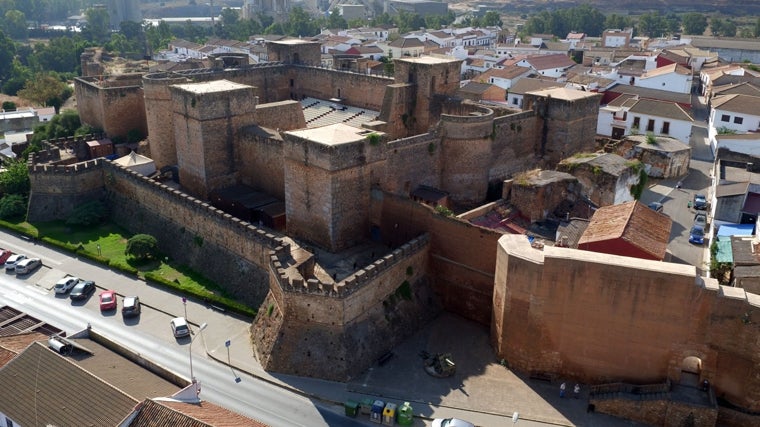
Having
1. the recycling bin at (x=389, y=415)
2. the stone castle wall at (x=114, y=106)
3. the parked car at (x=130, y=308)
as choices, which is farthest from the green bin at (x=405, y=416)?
the stone castle wall at (x=114, y=106)

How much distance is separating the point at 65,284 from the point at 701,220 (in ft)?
120

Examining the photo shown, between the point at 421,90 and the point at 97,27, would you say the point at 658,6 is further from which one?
the point at 421,90

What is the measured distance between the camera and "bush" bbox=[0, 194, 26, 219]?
39969 mm

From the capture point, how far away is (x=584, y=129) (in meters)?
41.7

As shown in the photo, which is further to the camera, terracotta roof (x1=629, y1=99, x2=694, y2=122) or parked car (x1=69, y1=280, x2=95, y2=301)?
terracotta roof (x1=629, y1=99, x2=694, y2=122)

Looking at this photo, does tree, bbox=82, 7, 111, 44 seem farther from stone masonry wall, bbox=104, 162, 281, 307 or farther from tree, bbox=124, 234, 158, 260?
tree, bbox=124, 234, 158, 260

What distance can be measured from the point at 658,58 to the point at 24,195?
72.9 m

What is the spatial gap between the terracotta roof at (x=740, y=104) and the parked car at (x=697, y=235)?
22660mm

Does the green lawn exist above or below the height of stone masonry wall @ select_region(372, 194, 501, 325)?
below

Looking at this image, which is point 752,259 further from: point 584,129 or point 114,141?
point 114,141

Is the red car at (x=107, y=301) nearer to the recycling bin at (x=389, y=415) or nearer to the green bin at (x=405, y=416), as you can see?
the recycling bin at (x=389, y=415)

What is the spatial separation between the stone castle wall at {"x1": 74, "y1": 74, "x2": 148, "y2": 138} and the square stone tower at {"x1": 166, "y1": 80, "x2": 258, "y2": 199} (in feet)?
36.4

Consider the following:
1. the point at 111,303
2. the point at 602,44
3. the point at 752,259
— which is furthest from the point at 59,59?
the point at 752,259

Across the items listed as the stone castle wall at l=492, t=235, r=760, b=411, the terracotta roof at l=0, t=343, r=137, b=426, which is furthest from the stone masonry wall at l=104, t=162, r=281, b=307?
the stone castle wall at l=492, t=235, r=760, b=411
